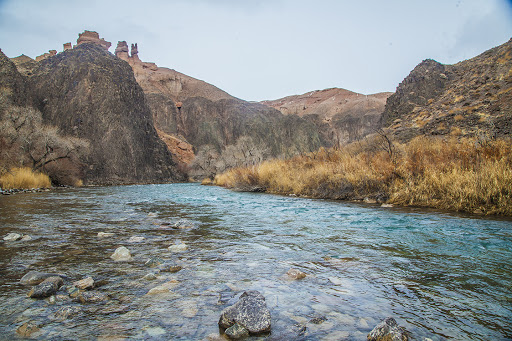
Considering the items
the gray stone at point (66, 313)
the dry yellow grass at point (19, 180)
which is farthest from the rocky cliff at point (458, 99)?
the dry yellow grass at point (19, 180)

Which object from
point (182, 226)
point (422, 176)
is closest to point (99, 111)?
point (182, 226)

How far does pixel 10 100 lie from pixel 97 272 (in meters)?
39.6

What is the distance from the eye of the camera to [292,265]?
292 cm

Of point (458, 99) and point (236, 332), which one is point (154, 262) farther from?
point (458, 99)

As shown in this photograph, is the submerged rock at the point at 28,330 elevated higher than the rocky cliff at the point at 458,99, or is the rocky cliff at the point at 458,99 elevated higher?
the rocky cliff at the point at 458,99

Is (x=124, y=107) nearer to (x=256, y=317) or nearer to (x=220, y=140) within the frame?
(x=220, y=140)

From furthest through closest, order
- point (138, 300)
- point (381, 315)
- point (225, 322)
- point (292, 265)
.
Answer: point (292, 265) → point (138, 300) → point (381, 315) → point (225, 322)

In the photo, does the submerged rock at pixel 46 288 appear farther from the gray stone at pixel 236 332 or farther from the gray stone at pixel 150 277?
the gray stone at pixel 236 332

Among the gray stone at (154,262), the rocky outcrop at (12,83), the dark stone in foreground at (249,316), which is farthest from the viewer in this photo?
the rocky outcrop at (12,83)

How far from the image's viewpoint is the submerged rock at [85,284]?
85.7 inches

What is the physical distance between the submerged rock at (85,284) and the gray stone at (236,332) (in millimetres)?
1226

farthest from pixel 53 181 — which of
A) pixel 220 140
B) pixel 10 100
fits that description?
pixel 220 140

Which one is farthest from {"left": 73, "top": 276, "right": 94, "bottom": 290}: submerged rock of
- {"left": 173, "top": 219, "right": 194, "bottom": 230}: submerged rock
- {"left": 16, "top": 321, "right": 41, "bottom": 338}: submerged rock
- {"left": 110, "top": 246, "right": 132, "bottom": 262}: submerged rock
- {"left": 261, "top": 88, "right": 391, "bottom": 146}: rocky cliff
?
{"left": 261, "top": 88, "right": 391, "bottom": 146}: rocky cliff

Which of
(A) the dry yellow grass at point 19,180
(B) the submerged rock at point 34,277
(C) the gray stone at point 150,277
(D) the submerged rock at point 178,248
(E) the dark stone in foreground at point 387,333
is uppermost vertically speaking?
(E) the dark stone in foreground at point 387,333
